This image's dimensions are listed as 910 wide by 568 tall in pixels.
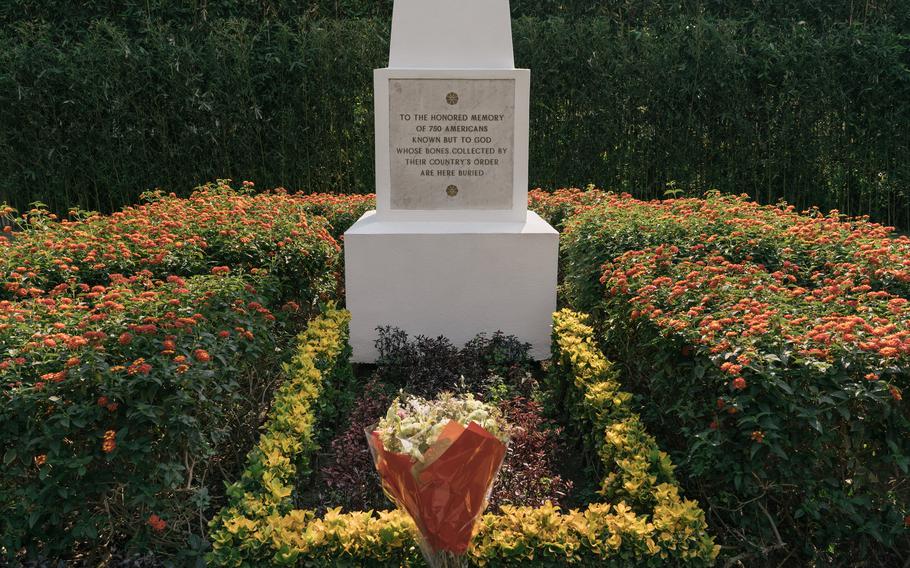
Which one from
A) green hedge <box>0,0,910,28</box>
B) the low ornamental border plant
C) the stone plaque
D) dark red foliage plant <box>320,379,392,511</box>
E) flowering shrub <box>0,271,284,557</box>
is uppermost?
green hedge <box>0,0,910,28</box>

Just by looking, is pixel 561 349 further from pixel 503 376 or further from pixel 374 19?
pixel 374 19

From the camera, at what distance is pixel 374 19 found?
9.86 metres

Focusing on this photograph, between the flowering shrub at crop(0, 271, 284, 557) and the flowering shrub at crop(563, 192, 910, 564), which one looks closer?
the flowering shrub at crop(0, 271, 284, 557)

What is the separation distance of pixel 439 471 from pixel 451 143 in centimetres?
374

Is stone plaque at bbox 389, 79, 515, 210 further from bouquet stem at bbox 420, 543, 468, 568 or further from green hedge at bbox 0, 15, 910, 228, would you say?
green hedge at bbox 0, 15, 910, 228

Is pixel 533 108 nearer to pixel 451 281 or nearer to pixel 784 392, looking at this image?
pixel 451 281

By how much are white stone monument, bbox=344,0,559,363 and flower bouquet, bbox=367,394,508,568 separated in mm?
2901

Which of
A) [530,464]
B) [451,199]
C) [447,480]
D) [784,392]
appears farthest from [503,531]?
[451,199]

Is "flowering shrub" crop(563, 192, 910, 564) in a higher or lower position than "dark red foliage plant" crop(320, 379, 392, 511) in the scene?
higher

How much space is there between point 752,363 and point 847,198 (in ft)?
26.7

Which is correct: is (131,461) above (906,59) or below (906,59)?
below

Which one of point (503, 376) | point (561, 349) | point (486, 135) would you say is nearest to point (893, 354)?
point (561, 349)

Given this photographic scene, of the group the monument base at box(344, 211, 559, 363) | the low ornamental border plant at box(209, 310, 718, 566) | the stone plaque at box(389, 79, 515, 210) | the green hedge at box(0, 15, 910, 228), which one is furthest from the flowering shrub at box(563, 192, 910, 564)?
the green hedge at box(0, 15, 910, 228)

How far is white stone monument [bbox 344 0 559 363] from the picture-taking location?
17.9 ft
